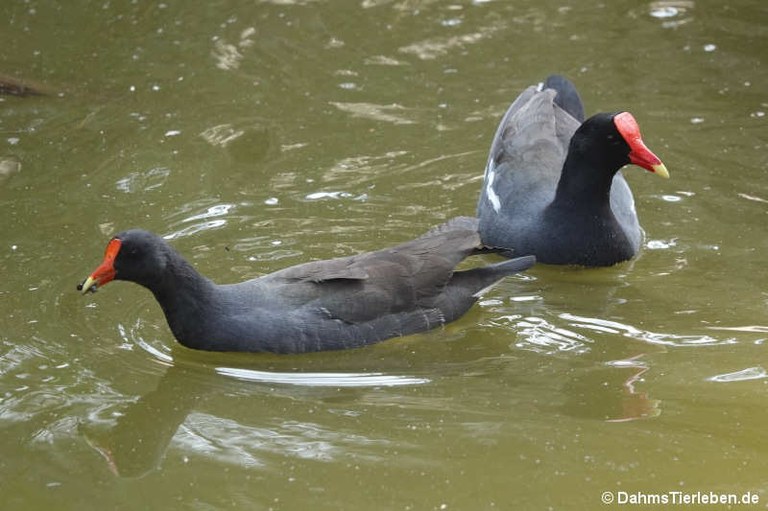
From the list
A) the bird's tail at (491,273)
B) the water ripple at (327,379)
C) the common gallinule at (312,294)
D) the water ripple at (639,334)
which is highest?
the common gallinule at (312,294)

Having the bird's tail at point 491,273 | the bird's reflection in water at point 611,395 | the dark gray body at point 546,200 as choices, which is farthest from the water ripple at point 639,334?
the dark gray body at point 546,200

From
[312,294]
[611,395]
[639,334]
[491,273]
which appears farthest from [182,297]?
[639,334]

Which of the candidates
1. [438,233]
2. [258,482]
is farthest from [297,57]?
[258,482]

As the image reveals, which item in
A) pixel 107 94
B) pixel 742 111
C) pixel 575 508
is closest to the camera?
pixel 575 508

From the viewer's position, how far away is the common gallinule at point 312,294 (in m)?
6.36

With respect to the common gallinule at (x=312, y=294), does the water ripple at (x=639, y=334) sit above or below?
below

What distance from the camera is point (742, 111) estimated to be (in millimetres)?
9227

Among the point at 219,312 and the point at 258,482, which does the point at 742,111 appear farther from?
the point at 258,482

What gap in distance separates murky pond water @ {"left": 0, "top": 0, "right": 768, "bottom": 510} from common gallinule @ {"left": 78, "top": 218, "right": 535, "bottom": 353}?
122 mm

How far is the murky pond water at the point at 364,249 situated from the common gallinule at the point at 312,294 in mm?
122

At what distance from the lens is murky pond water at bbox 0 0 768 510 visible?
5.39 meters

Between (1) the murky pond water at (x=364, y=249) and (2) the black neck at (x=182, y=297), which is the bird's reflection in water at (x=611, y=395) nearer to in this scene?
(1) the murky pond water at (x=364, y=249)

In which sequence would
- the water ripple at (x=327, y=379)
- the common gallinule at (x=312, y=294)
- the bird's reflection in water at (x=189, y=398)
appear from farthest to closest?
the common gallinule at (x=312, y=294) → the water ripple at (x=327, y=379) → the bird's reflection in water at (x=189, y=398)

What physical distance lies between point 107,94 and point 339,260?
3.81 m
